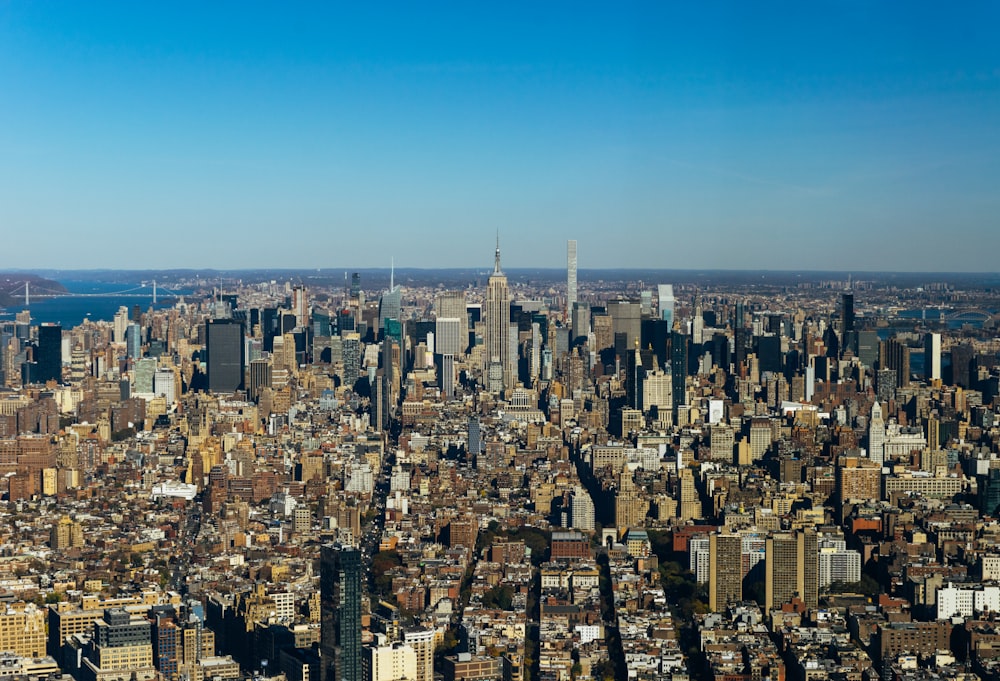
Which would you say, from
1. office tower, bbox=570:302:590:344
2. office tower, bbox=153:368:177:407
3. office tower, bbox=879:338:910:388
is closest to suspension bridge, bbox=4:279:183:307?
office tower, bbox=153:368:177:407

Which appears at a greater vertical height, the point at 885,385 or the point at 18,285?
the point at 18,285

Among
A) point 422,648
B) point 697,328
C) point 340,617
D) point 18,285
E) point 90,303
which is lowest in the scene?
point 422,648

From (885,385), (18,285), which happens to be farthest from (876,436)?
(18,285)

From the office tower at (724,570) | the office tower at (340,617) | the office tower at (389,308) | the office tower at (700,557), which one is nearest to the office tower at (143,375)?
the office tower at (389,308)

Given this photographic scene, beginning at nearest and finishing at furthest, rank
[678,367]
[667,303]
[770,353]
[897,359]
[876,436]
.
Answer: [876,436] < [897,359] < [678,367] < [667,303] < [770,353]

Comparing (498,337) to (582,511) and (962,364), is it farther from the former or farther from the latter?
(582,511)

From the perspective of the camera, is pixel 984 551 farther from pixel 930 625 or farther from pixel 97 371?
pixel 97 371

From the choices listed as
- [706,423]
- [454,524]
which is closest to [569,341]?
[706,423]

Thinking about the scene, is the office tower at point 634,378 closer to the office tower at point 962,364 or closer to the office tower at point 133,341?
the office tower at point 962,364
